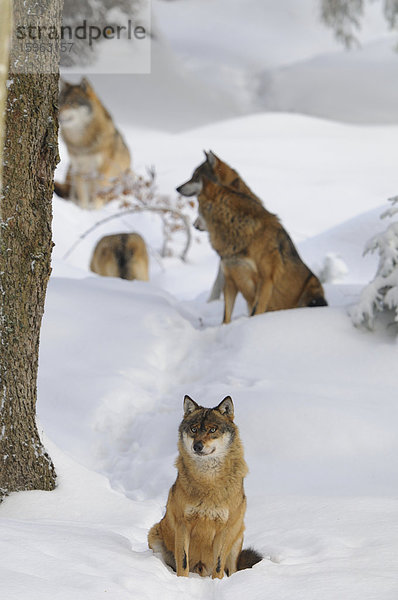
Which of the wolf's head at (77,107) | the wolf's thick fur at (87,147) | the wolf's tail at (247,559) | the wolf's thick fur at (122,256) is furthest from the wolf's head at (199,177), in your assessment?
the wolf's head at (77,107)

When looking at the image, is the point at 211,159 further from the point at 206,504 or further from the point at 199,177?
the point at 206,504

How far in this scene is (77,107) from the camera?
15.8m

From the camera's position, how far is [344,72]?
3033cm

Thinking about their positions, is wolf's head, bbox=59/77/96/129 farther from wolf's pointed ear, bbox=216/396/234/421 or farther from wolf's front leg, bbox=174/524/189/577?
Answer: wolf's front leg, bbox=174/524/189/577

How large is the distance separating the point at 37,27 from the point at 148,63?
29100mm

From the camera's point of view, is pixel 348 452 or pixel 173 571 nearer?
pixel 173 571

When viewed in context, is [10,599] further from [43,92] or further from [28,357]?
[43,92]

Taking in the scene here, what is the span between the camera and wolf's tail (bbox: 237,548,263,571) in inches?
166

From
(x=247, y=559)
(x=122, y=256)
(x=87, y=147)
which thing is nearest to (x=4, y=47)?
(x=247, y=559)

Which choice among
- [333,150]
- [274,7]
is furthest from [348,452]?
[274,7]

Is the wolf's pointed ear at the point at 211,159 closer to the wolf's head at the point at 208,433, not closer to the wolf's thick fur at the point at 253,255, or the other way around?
the wolf's thick fur at the point at 253,255

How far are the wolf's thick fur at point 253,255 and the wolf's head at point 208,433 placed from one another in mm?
4293

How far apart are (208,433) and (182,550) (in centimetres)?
58

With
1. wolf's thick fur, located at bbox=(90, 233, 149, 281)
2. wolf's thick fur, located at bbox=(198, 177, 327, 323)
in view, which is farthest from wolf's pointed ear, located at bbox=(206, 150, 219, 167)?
wolf's thick fur, located at bbox=(90, 233, 149, 281)
